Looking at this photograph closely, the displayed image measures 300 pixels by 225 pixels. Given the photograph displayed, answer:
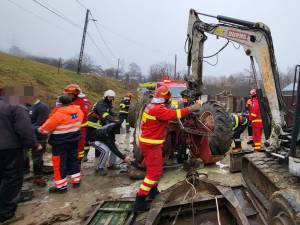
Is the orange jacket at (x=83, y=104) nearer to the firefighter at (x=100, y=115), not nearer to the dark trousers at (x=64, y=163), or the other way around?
the firefighter at (x=100, y=115)

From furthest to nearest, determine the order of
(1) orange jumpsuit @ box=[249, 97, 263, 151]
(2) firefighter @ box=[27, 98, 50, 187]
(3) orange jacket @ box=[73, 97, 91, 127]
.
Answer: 1. (1) orange jumpsuit @ box=[249, 97, 263, 151]
2. (3) orange jacket @ box=[73, 97, 91, 127]
3. (2) firefighter @ box=[27, 98, 50, 187]

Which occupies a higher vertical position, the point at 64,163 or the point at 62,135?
the point at 62,135

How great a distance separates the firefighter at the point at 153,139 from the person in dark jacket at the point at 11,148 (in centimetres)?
183

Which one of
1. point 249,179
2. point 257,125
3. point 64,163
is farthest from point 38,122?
point 257,125

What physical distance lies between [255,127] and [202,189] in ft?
14.1

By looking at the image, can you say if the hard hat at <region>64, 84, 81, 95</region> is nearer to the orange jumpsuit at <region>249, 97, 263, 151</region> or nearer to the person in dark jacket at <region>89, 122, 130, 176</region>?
the person in dark jacket at <region>89, 122, 130, 176</region>

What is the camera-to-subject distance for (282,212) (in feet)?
10.4

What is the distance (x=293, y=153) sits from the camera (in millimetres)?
3646

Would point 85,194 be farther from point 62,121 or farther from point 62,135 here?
point 62,121

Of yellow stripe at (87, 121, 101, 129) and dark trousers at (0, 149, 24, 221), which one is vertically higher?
yellow stripe at (87, 121, 101, 129)

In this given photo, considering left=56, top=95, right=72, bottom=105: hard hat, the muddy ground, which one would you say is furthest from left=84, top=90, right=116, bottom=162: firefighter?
left=56, top=95, right=72, bottom=105: hard hat

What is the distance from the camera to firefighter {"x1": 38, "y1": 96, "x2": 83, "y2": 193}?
5570mm

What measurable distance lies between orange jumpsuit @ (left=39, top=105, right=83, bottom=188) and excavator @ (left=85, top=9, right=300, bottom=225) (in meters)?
1.29

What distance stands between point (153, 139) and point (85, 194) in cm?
205
